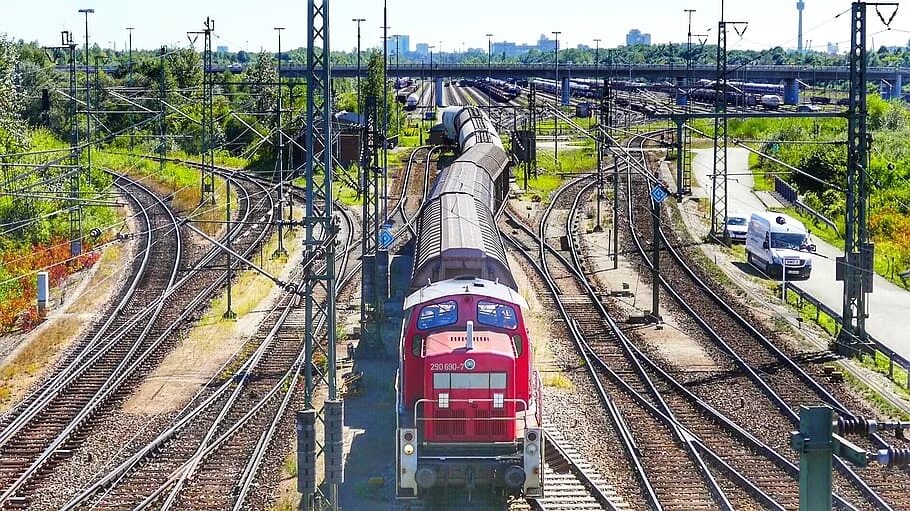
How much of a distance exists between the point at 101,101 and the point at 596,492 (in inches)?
2522

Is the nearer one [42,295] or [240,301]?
[42,295]

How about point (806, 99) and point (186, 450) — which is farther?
point (806, 99)

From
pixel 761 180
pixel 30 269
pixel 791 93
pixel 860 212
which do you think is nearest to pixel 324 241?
pixel 860 212

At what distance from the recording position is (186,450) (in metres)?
22.0

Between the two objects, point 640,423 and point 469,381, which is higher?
point 469,381

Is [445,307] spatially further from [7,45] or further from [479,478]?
[7,45]

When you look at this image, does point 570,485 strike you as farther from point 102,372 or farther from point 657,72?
point 657,72

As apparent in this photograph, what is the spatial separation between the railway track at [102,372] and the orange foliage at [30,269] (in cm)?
238

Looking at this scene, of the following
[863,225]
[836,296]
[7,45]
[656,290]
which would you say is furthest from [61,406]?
[7,45]

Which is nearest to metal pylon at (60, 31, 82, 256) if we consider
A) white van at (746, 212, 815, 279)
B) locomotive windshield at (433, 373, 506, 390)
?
white van at (746, 212, 815, 279)

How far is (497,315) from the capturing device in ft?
60.6

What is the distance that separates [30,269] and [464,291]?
2558 cm

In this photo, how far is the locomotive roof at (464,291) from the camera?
18.8 metres

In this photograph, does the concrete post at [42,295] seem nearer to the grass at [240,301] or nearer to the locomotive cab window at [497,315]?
the grass at [240,301]
